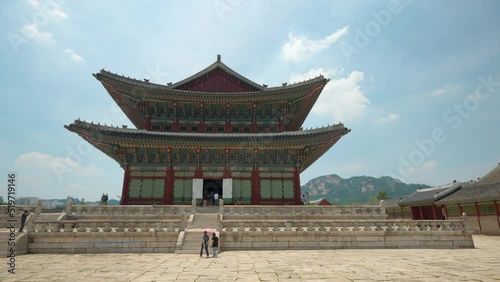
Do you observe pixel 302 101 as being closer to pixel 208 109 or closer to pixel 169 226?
pixel 208 109

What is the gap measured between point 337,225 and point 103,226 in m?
12.6

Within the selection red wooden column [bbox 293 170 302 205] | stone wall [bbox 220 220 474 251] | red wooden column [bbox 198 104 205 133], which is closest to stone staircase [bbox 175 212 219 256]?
stone wall [bbox 220 220 474 251]

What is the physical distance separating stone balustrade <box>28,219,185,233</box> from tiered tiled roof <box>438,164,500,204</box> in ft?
82.6

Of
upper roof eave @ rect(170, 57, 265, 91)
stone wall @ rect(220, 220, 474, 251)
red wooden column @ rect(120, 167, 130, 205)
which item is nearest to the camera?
stone wall @ rect(220, 220, 474, 251)

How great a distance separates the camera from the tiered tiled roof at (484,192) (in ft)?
75.4

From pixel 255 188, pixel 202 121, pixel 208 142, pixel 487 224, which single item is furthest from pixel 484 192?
pixel 202 121

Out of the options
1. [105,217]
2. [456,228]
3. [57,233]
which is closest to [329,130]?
[456,228]

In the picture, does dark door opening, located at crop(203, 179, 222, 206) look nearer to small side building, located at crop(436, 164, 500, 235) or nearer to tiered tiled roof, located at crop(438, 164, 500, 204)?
tiered tiled roof, located at crop(438, 164, 500, 204)

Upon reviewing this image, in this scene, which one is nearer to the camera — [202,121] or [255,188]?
[255,188]

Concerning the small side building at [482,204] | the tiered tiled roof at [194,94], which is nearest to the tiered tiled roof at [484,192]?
the small side building at [482,204]

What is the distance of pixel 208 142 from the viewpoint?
75.9 ft

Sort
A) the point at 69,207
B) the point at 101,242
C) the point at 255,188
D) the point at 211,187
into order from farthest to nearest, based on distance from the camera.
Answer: the point at 211,187 → the point at 255,188 → the point at 69,207 → the point at 101,242

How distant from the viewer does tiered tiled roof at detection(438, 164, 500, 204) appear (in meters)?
23.0

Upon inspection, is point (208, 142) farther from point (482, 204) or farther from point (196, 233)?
point (482, 204)
